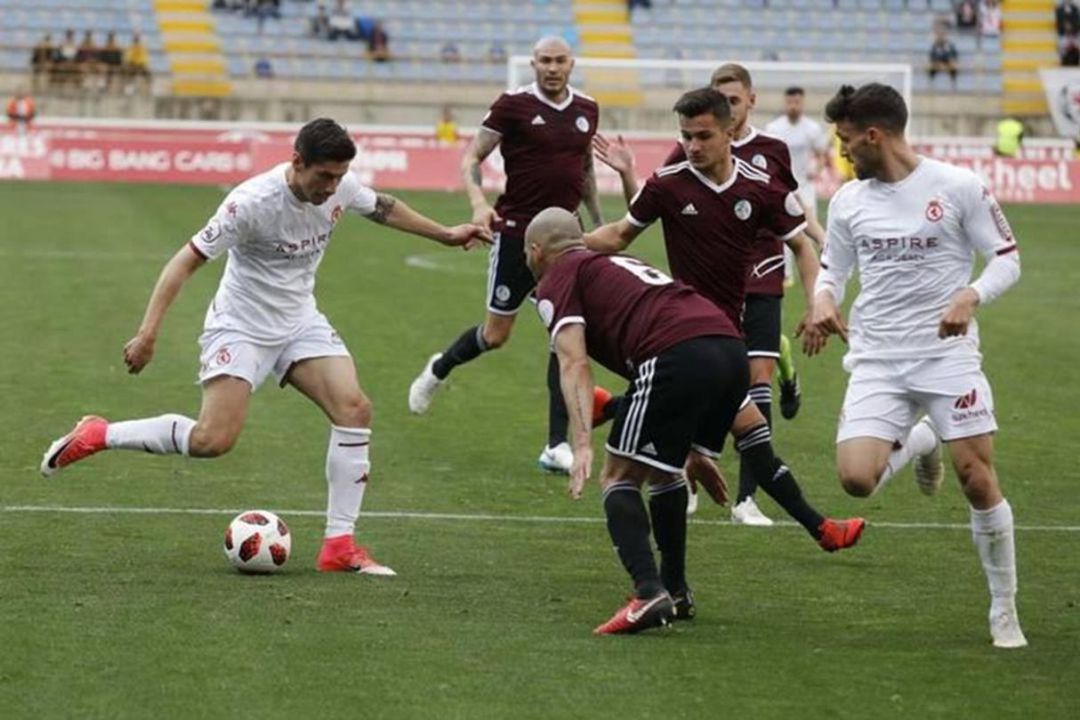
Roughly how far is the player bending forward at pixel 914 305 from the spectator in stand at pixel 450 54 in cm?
4289

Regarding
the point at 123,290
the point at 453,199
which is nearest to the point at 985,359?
the point at 123,290

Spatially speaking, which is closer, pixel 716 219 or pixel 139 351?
pixel 139 351

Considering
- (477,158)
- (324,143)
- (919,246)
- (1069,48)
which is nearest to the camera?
(919,246)

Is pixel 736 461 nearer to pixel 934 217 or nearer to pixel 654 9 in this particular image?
pixel 934 217

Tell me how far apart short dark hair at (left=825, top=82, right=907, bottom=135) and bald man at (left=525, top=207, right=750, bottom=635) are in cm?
91

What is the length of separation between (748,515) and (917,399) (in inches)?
113

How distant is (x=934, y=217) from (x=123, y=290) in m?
15.8

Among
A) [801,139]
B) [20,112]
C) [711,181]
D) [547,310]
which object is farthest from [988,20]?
[547,310]

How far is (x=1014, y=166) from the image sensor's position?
43.5m

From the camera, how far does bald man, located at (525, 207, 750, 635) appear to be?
8617mm

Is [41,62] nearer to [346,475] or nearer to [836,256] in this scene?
[346,475]

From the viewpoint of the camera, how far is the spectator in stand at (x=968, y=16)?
52.8 m

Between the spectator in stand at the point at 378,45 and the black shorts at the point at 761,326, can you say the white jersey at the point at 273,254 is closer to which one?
the black shorts at the point at 761,326

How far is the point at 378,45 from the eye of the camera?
51.3 metres
